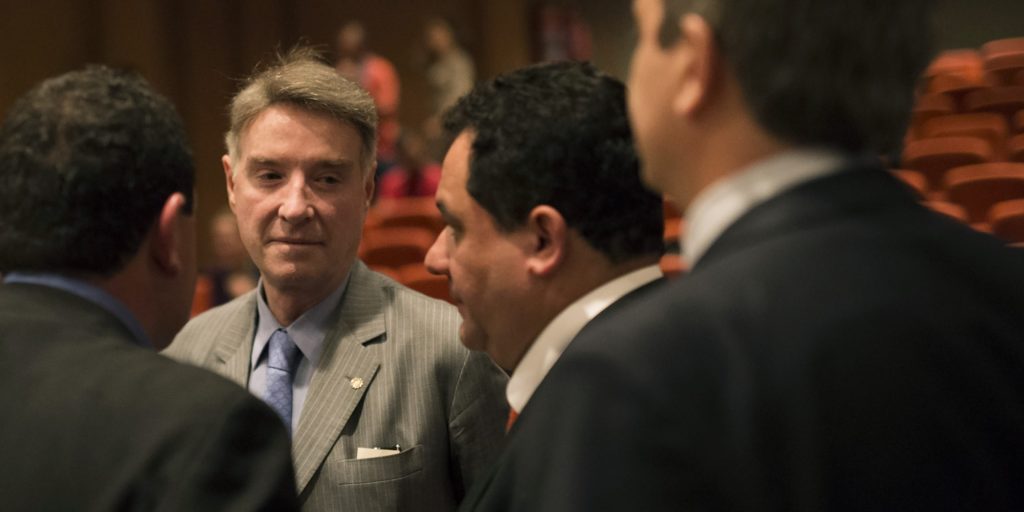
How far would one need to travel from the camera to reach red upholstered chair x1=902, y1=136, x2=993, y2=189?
6.75 meters

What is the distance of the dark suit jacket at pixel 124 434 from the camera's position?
116cm

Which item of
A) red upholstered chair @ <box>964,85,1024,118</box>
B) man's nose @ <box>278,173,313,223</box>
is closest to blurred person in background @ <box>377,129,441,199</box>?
red upholstered chair @ <box>964,85,1024,118</box>

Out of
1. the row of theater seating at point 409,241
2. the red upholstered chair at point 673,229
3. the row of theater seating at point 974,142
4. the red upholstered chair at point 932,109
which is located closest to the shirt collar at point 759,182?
the row of theater seating at point 974,142

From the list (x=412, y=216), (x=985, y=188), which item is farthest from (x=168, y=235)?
(x=412, y=216)

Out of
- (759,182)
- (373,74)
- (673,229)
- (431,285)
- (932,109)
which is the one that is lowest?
(431,285)

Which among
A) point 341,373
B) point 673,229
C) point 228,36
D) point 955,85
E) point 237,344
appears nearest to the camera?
point 341,373

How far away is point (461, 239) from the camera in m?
1.56

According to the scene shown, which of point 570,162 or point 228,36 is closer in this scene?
point 570,162

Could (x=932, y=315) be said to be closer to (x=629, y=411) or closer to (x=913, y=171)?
(x=629, y=411)

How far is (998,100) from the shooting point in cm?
845

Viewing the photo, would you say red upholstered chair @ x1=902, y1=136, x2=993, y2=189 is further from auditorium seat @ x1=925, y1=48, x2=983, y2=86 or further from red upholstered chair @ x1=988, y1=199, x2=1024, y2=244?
auditorium seat @ x1=925, y1=48, x2=983, y2=86

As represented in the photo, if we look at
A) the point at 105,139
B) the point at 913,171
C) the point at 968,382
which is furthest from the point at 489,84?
the point at 913,171

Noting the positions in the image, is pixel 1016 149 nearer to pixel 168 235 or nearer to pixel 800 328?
pixel 168 235

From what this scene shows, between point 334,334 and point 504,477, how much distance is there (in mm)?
1003
